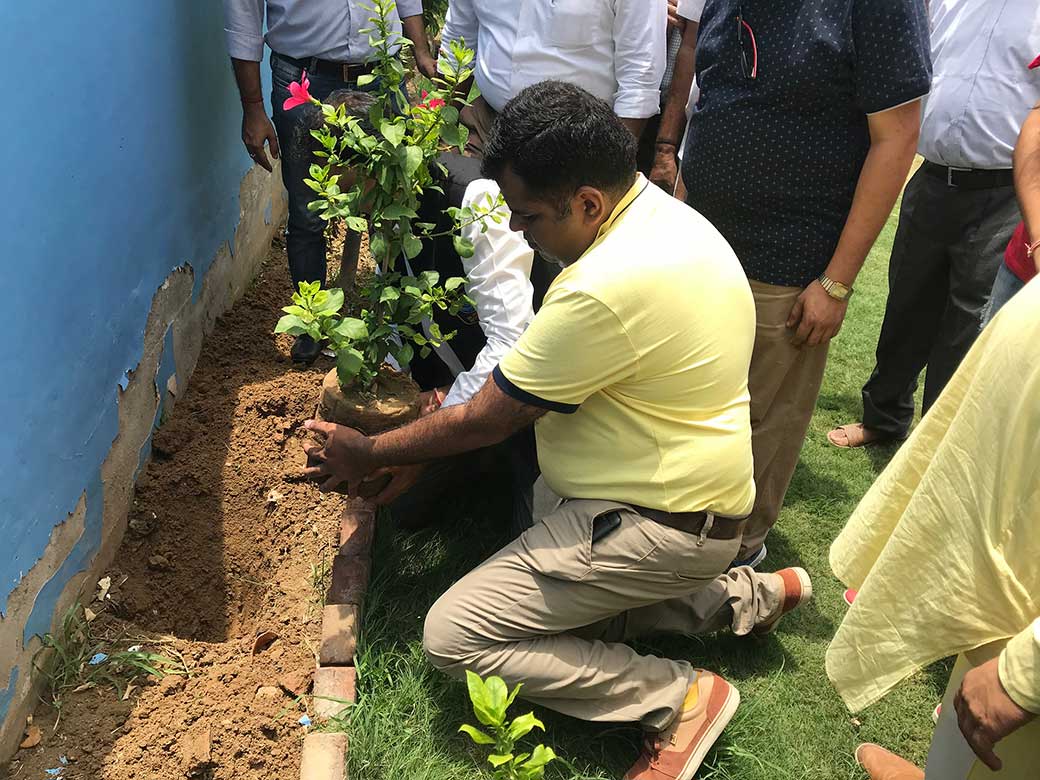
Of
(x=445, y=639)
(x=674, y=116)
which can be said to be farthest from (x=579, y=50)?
(x=445, y=639)

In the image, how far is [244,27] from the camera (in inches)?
153

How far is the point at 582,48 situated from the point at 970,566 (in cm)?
275

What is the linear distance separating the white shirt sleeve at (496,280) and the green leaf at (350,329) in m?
0.35

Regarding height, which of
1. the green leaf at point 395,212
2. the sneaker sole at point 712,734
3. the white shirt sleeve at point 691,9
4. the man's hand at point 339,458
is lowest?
the sneaker sole at point 712,734

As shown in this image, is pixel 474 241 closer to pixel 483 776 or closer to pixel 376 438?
pixel 376 438

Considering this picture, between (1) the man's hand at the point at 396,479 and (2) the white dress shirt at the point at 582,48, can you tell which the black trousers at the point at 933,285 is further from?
(1) the man's hand at the point at 396,479

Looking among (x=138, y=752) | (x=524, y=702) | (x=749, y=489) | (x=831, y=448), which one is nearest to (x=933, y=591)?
(x=749, y=489)

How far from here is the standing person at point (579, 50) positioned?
3662 millimetres

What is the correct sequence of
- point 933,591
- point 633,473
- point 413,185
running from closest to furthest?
1. point 933,591
2. point 633,473
3. point 413,185

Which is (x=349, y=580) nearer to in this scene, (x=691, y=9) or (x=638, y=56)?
(x=638, y=56)

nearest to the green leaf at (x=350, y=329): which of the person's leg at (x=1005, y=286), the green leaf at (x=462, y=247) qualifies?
the green leaf at (x=462, y=247)

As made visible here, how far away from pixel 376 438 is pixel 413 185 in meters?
0.80

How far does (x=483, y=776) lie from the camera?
245cm

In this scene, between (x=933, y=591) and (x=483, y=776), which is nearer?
(x=933, y=591)
